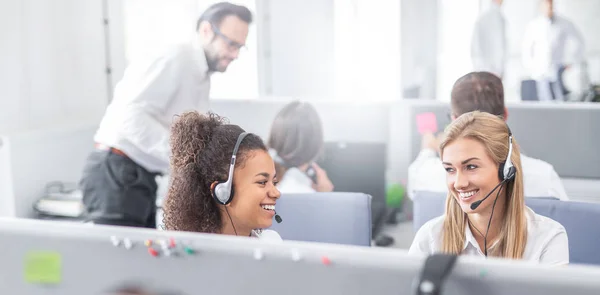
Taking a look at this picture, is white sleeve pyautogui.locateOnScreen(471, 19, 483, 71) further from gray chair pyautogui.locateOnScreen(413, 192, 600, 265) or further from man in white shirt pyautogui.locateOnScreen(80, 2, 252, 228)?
gray chair pyautogui.locateOnScreen(413, 192, 600, 265)

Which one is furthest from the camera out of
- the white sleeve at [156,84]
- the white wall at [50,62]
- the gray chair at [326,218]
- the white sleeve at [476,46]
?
the white sleeve at [476,46]

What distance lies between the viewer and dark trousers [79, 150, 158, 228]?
2.39 metres

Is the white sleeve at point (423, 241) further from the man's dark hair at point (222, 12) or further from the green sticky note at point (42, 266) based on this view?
the man's dark hair at point (222, 12)

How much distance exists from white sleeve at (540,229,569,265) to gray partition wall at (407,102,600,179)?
1311mm

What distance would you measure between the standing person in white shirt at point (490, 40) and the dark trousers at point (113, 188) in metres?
4.63

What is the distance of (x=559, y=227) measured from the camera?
147 cm

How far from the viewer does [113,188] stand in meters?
2.38

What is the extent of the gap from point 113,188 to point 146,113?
275mm

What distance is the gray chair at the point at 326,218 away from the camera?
1854 millimetres

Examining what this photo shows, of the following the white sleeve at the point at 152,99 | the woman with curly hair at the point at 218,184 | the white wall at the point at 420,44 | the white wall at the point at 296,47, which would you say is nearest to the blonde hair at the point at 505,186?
the woman with curly hair at the point at 218,184

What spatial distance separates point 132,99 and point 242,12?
1.55 feet

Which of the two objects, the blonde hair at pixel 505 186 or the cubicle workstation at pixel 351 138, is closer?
the blonde hair at pixel 505 186

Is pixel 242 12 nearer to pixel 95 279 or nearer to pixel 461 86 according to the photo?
pixel 461 86

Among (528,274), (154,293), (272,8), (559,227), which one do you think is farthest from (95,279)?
(272,8)
